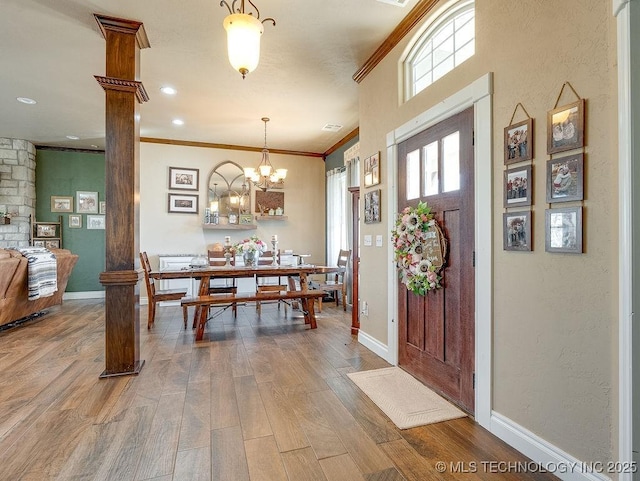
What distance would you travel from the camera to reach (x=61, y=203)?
6332 mm

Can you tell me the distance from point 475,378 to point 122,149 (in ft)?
10.4

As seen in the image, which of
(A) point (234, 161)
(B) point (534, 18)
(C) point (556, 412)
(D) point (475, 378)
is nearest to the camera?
(C) point (556, 412)

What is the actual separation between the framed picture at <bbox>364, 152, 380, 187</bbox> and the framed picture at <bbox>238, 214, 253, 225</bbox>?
340cm

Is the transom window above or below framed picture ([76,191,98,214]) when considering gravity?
above

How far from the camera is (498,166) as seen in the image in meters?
1.88

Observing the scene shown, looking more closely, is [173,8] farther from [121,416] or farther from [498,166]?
[121,416]

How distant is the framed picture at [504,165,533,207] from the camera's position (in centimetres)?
169

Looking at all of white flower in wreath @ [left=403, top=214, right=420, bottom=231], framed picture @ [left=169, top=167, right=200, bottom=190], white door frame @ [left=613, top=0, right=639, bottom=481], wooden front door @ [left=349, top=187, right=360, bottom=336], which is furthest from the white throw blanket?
white door frame @ [left=613, top=0, right=639, bottom=481]

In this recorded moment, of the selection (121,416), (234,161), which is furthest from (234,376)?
(234,161)

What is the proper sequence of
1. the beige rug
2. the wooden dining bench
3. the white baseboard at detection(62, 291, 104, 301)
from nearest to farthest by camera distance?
the beige rug
the wooden dining bench
the white baseboard at detection(62, 291, 104, 301)

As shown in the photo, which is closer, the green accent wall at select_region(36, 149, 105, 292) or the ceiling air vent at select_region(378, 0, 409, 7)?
the ceiling air vent at select_region(378, 0, 409, 7)

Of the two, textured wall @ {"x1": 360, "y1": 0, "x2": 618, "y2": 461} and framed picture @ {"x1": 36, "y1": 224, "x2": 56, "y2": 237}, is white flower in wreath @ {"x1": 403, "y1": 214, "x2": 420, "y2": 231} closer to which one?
textured wall @ {"x1": 360, "y1": 0, "x2": 618, "y2": 461}

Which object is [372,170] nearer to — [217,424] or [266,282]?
[217,424]

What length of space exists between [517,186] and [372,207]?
1.68 metres
